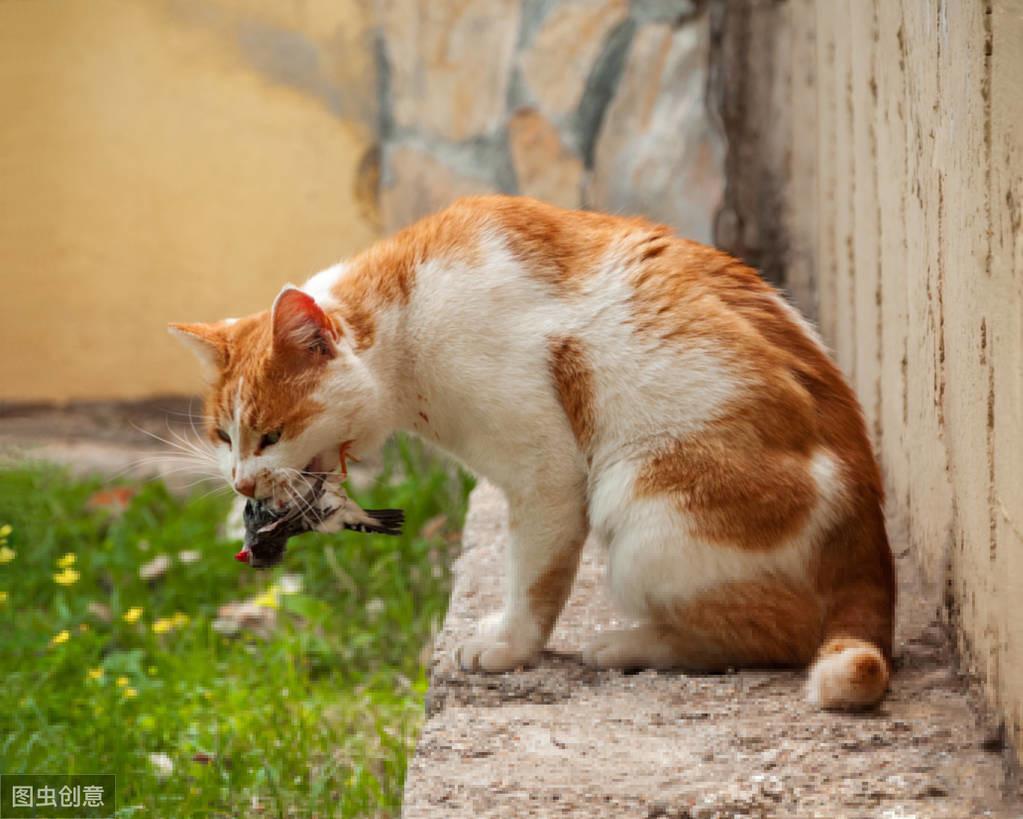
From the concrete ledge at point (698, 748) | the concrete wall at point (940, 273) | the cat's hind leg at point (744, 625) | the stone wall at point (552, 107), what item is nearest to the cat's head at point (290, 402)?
the concrete ledge at point (698, 748)

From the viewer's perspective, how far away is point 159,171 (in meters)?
4.84

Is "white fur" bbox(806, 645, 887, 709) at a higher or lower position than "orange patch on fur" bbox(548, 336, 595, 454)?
lower

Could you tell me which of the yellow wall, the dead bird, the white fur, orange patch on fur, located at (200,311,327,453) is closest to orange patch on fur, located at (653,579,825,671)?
the white fur

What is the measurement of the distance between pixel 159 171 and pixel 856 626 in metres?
3.65

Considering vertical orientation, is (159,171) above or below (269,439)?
above

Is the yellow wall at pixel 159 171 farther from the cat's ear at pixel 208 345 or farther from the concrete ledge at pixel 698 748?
the concrete ledge at pixel 698 748

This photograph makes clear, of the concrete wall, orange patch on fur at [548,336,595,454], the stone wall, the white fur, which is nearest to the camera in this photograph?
the concrete wall

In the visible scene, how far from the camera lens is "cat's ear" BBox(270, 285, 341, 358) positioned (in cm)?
200

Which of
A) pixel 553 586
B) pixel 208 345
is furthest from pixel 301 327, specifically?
pixel 553 586

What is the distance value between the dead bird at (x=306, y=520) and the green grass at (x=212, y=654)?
1.51 ft

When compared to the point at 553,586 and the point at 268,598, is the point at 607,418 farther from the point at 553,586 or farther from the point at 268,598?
the point at 268,598

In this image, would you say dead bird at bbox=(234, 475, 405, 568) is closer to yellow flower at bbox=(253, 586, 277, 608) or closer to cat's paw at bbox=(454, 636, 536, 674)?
cat's paw at bbox=(454, 636, 536, 674)

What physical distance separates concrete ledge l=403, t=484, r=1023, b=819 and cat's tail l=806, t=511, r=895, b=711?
39mm

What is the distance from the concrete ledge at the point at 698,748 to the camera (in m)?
1.61
